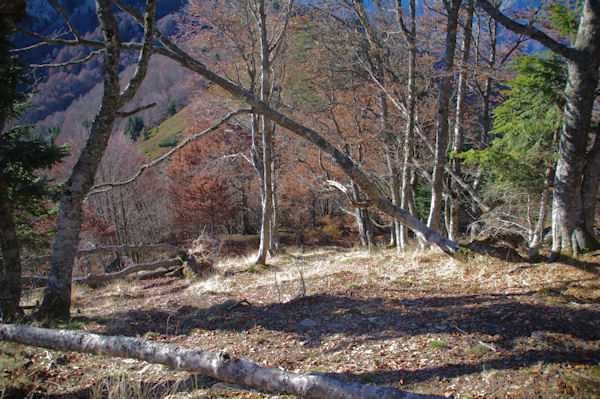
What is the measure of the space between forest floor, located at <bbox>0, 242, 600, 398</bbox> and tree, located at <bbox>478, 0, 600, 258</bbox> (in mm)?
554

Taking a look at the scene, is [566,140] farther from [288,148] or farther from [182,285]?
[288,148]

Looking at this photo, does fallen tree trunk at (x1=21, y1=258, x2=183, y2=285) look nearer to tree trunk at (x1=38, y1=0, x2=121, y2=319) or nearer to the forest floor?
the forest floor

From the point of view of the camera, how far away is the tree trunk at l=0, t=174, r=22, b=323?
16.3ft

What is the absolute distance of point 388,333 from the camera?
4.32 m

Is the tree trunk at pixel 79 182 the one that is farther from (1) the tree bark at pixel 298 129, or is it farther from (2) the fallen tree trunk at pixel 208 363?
(2) the fallen tree trunk at pixel 208 363

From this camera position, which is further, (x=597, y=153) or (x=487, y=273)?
(x=487, y=273)

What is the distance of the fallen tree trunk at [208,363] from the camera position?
7.34 feet

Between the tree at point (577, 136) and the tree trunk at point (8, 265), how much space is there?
8366mm

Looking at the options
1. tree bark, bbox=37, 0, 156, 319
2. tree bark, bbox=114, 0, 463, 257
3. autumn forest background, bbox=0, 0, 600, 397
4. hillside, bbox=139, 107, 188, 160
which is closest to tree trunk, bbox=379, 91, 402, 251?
autumn forest background, bbox=0, 0, 600, 397

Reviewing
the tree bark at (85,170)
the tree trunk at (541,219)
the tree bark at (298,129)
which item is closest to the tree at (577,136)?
the tree trunk at (541,219)

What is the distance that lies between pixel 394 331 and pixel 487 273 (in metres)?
2.67

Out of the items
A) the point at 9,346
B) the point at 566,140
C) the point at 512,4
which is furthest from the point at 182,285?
the point at 512,4

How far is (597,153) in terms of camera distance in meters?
5.21

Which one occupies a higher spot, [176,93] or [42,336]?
[176,93]
